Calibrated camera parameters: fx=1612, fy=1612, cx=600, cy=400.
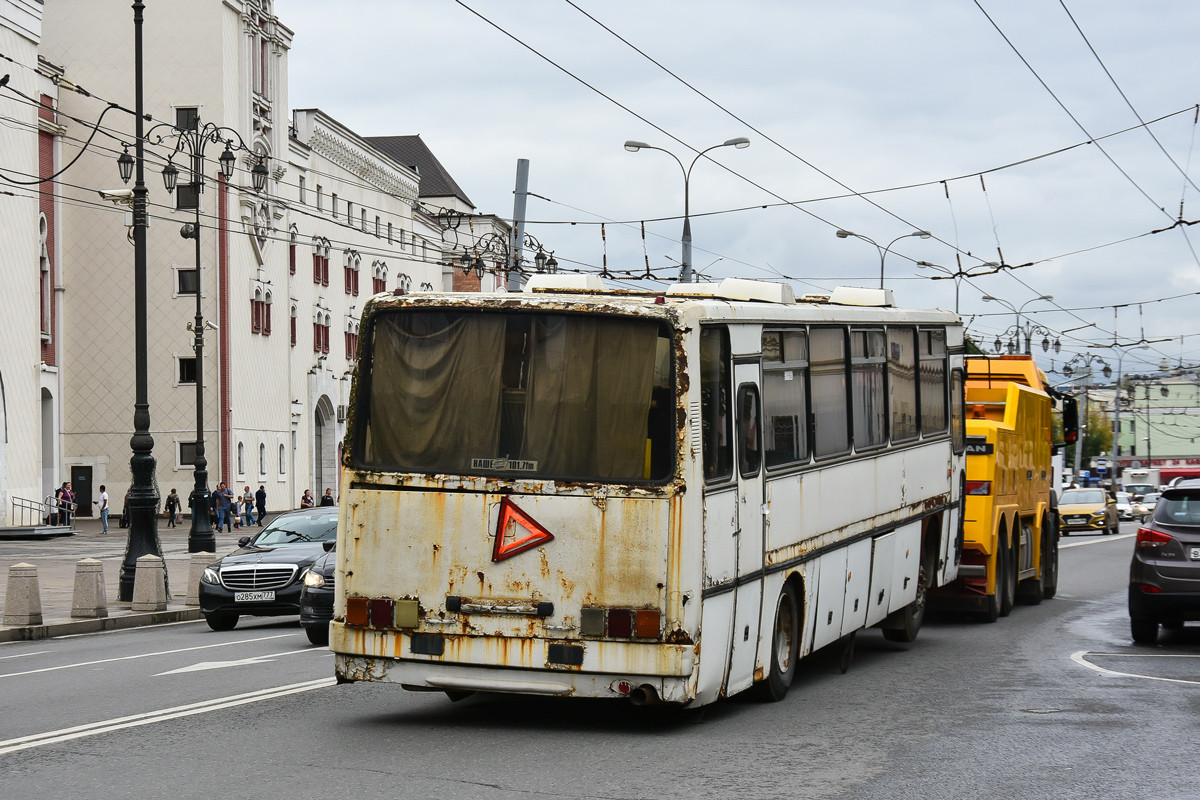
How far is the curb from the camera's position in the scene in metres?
20.5

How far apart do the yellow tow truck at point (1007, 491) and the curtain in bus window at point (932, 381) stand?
2.07m

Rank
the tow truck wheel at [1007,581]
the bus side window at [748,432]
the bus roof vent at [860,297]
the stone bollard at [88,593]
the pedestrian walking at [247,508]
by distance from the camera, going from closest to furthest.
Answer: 1. the bus side window at [748,432]
2. the bus roof vent at [860,297]
3. the tow truck wheel at [1007,581]
4. the stone bollard at [88,593]
5. the pedestrian walking at [247,508]

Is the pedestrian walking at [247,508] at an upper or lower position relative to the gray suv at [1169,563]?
lower

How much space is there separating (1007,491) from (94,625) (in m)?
12.2

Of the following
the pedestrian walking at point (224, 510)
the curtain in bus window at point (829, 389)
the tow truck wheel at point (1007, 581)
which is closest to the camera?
the curtain in bus window at point (829, 389)

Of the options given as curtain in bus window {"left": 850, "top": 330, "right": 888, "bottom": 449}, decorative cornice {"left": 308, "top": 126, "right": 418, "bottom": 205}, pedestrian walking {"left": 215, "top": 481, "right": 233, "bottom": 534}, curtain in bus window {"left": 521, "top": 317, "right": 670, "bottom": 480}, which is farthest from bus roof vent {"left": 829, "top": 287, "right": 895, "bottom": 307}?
decorative cornice {"left": 308, "top": 126, "right": 418, "bottom": 205}

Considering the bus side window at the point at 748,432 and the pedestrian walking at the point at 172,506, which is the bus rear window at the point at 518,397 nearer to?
the bus side window at the point at 748,432

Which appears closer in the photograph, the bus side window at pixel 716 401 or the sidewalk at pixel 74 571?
the bus side window at pixel 716 401

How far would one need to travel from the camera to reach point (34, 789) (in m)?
8.20

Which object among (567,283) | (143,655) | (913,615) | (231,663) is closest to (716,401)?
(567,283)

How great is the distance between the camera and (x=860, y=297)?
1532 cm

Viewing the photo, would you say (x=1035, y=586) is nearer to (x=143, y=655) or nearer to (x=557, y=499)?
(x=143, y=655)

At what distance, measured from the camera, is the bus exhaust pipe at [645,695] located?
9758 millimetres

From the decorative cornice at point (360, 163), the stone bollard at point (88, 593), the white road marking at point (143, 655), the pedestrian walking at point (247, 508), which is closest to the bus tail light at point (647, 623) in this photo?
the white road marking at point (143, 655)
